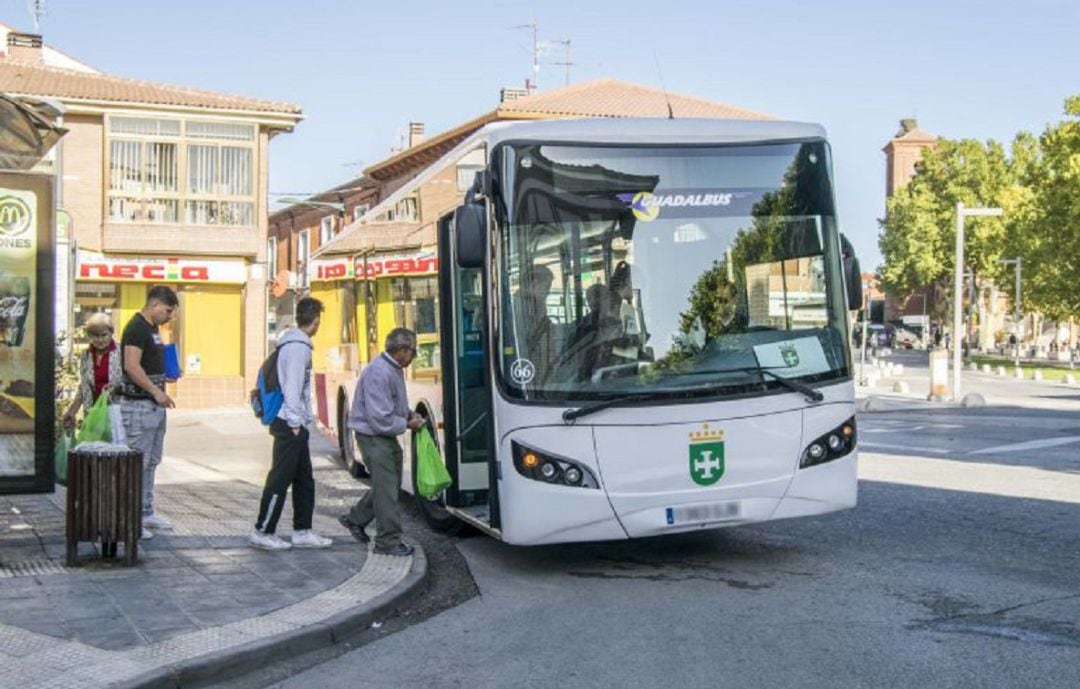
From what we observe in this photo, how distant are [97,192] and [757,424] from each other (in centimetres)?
2808

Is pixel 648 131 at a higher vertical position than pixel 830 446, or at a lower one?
higher

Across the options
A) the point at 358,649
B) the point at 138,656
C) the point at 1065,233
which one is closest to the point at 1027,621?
the point at 358,649

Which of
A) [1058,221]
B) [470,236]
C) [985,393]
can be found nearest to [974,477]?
[470,236]

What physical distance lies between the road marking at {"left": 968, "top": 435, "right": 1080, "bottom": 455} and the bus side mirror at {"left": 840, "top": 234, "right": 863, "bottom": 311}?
31.0ft

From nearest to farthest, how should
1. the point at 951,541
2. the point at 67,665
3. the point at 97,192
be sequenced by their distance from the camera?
the point at 67,665
the point at 951,541
the point at 97,192

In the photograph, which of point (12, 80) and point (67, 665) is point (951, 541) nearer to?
point (67, 665)

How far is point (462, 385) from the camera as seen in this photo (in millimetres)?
9477

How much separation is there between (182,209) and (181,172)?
3.14 ft

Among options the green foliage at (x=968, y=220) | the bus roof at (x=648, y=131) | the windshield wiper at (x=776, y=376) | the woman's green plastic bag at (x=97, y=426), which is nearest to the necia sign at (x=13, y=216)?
the woman's green plastic bag at (x=97, y=426)

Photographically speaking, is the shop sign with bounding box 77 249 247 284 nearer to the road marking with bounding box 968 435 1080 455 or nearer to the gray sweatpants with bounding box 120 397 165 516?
the road marking with bounding box 968 435 1080 455

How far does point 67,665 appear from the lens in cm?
581

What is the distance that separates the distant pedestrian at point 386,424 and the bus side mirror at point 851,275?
296cm

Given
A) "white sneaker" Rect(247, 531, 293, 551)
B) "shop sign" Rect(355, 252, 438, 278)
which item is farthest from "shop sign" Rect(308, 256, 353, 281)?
"white sneaker" Rect(247, 531, 293, 551)

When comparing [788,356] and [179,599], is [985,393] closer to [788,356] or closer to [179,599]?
[788,356]
